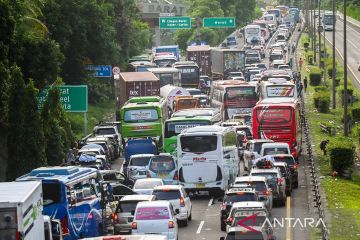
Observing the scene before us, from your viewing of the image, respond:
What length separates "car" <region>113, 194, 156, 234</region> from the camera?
36006 mm

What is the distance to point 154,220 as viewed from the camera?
34.0 metres

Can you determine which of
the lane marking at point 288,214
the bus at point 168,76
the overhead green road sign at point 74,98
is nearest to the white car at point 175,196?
the lane marking at point 288,214

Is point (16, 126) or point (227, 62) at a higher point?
point (16, 126)

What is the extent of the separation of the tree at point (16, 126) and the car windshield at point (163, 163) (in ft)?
19.7

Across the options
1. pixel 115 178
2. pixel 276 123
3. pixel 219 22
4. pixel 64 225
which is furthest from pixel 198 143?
pixel 219 22

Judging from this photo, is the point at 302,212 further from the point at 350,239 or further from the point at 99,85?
the point at 99,85

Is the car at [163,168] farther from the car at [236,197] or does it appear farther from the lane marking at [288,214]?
the car at [236,197]

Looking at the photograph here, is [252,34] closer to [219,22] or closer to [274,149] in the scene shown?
[219,22]

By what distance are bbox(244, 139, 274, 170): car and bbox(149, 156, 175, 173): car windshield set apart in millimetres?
6326

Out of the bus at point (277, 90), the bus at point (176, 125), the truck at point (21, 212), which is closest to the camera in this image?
the truck at point (21, 212)

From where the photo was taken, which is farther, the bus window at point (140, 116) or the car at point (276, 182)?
the bus window at point (140, 116)

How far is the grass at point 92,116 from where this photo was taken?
75625 mm

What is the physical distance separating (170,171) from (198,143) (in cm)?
215

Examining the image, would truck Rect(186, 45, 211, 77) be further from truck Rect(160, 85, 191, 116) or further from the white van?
the white van
